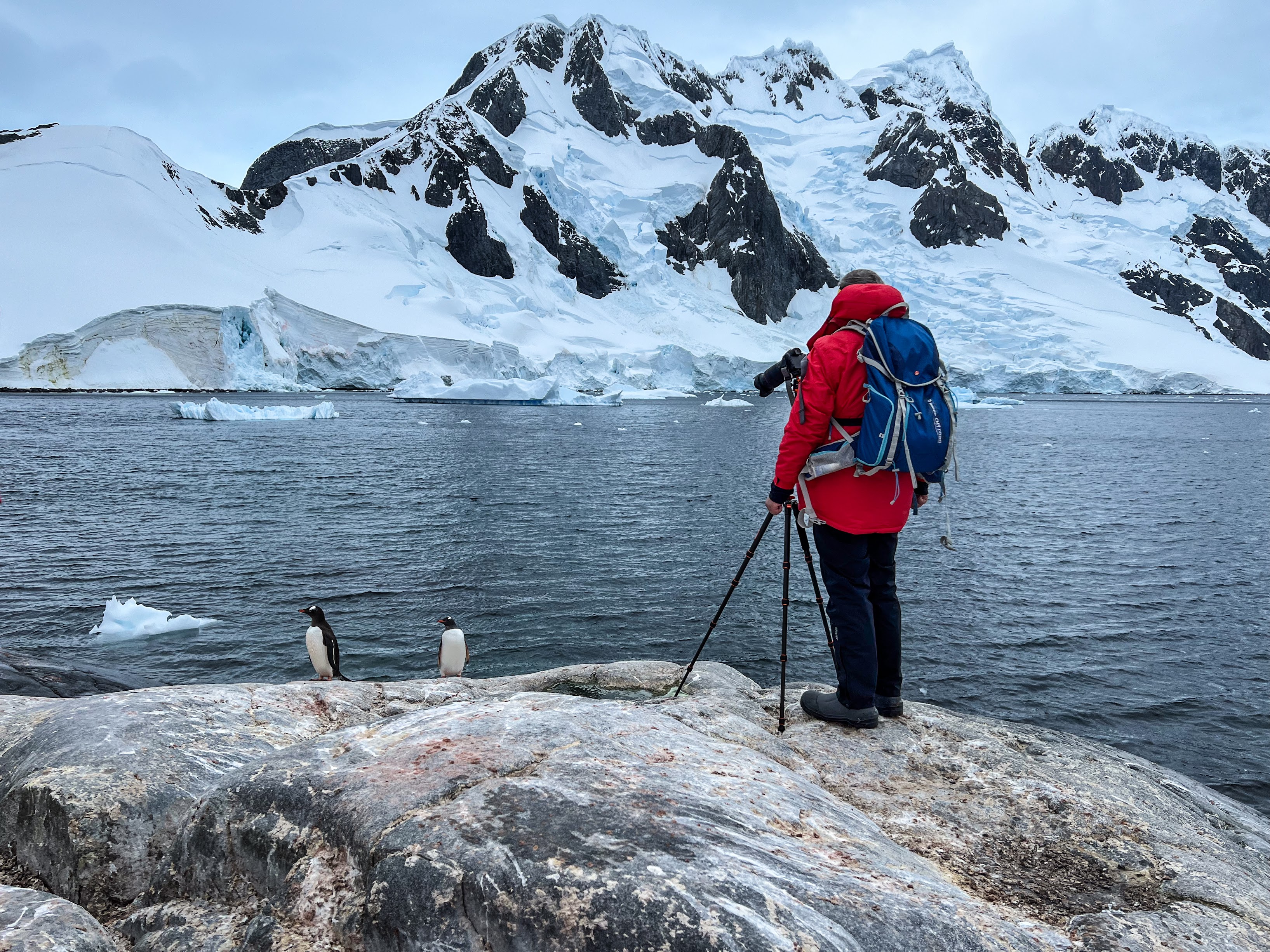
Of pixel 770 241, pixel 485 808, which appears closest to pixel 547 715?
pixel 485 808

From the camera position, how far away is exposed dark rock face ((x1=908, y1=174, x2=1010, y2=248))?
432ft

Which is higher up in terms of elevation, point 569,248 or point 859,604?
point 569,248

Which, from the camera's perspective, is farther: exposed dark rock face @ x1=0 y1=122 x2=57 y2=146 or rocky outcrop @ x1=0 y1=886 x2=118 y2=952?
exposed dark rock face @ x1=0 y1=122 x2=57 y2=146

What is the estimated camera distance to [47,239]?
230 ft

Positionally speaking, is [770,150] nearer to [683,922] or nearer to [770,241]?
[770,241]

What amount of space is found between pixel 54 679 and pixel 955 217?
486 ft

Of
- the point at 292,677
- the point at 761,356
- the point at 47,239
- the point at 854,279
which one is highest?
the point at 47,239

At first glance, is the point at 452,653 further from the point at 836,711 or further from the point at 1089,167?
the point at 1089,167

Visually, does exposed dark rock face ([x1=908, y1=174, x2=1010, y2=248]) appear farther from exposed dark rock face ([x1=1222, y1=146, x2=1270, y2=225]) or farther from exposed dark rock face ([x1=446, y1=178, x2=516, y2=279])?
exposed dark rock face ([x1=1222, y1=146, x2=1270, y2=225])

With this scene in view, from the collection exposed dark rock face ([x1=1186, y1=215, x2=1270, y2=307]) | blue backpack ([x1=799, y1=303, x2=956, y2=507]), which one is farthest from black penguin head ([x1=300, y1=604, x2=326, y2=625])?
exposed dark rock face ([x1=1186, y1=215, x2=1270, y2=307])

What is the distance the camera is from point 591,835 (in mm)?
2225

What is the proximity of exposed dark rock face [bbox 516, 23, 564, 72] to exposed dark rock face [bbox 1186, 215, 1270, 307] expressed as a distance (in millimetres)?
131370

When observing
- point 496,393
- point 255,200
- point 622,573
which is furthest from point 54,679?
point 255,200

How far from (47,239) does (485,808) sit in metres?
90.1
